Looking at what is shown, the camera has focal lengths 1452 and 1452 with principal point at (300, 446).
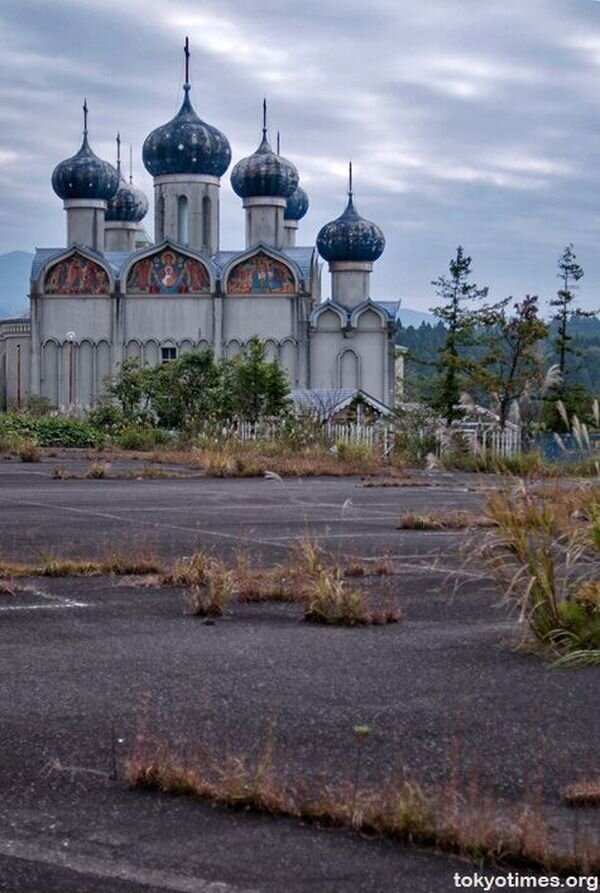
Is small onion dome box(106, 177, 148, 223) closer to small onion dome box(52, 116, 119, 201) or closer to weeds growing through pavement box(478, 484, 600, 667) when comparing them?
small onion dome box(52, 116, 119, 201)

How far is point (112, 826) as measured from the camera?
4.43 m

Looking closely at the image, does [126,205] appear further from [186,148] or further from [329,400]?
[329,400]

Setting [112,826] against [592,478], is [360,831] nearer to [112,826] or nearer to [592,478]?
[112,826]

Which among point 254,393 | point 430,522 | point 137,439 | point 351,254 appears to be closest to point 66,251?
point 351,254

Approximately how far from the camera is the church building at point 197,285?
5538 cm

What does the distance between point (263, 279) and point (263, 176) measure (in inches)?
170

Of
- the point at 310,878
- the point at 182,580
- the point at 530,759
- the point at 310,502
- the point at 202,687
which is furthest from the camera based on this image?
the point at 310,502

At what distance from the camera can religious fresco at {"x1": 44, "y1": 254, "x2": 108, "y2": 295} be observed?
5638 centimetres

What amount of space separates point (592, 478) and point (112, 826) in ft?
15.0

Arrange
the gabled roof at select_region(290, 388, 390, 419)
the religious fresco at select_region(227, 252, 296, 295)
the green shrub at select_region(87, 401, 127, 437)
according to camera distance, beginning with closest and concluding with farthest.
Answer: the green shrub at select_region(87, 401, 127, 437) → the gabled roof at select_region(290, 388, 390, 419) → the religious fresco at select_region(227, 252, 296, 295)

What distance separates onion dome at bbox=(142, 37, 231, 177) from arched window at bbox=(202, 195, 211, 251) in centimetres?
112

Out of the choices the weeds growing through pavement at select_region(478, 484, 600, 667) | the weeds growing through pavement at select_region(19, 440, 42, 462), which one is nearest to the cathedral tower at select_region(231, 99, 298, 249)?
the weeds growing through pavement at select_region(19, 440, 42, 462)

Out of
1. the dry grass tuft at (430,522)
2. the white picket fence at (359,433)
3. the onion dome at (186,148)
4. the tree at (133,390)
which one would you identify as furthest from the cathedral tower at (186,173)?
the dry grass tuft at (430,522)

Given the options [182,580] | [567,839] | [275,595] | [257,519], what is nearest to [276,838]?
[567,839]
